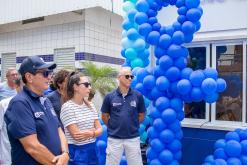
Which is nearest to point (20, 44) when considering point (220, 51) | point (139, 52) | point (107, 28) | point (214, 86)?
point (107, 28)

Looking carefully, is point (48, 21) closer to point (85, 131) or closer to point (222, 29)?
point (222, 29)

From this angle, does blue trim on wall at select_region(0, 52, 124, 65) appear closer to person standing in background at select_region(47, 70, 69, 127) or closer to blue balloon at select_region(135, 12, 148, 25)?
blue balloon at select_region(135, 12, 148, 25)

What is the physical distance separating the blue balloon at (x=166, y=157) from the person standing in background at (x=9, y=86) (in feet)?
8.47

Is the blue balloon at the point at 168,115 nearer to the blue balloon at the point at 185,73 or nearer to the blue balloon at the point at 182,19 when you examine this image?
the blue balloon at the point at 185,73

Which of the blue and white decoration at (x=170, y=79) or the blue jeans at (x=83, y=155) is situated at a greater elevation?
the blue and white decoration at (x=170, y=79)

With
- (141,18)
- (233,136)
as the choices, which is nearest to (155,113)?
(233,136)

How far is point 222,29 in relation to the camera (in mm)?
4957

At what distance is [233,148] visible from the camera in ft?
13.9

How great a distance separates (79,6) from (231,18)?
4.98 meters

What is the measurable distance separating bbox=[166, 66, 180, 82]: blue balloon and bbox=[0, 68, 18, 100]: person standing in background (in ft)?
8.19

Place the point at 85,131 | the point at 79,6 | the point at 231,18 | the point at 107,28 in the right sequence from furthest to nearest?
the point at 107,28 < the point at 79,6 < the point at 231,18 < the point at 85,131

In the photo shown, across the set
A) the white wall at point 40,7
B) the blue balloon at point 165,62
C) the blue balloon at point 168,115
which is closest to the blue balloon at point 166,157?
the blue balloon at point 168,115

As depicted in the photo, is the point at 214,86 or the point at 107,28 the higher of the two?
the point at 107,28

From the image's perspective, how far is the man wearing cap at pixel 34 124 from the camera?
2348 millimetres
